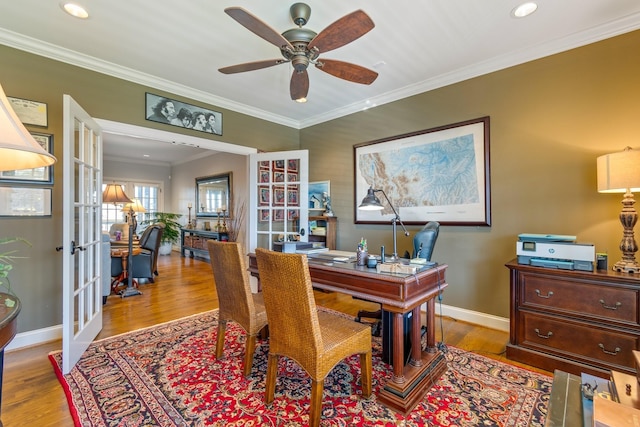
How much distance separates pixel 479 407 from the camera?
1695 mm

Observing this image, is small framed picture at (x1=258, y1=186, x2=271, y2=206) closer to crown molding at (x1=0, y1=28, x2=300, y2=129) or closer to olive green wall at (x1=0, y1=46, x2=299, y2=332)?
crown molding at (x1=0, y1=28, x2=300, y2=129)

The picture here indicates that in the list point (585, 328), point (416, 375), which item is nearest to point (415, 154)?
point (585, 328)

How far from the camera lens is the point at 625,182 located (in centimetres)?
188

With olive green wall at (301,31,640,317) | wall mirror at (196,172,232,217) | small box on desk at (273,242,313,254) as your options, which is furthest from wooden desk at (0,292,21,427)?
wall mirror at (196,172,232,217)

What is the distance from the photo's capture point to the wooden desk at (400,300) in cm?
166

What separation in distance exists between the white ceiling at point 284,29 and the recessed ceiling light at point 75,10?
4 centimetres

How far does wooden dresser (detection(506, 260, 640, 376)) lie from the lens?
185 centimetres

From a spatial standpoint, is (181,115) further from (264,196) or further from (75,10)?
(264,196)

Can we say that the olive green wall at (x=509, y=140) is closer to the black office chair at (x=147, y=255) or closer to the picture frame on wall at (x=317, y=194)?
the picture frame on wall at (x=317, y=194)

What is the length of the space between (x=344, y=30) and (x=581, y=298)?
2.43 metres

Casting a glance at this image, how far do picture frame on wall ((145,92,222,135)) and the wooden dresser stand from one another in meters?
3.66

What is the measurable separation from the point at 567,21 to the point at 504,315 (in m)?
2.59

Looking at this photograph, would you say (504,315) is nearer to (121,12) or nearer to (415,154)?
(415,154)

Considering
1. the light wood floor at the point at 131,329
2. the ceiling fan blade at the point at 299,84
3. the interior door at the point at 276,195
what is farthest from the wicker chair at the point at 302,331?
the interior door at the point at 276,195
